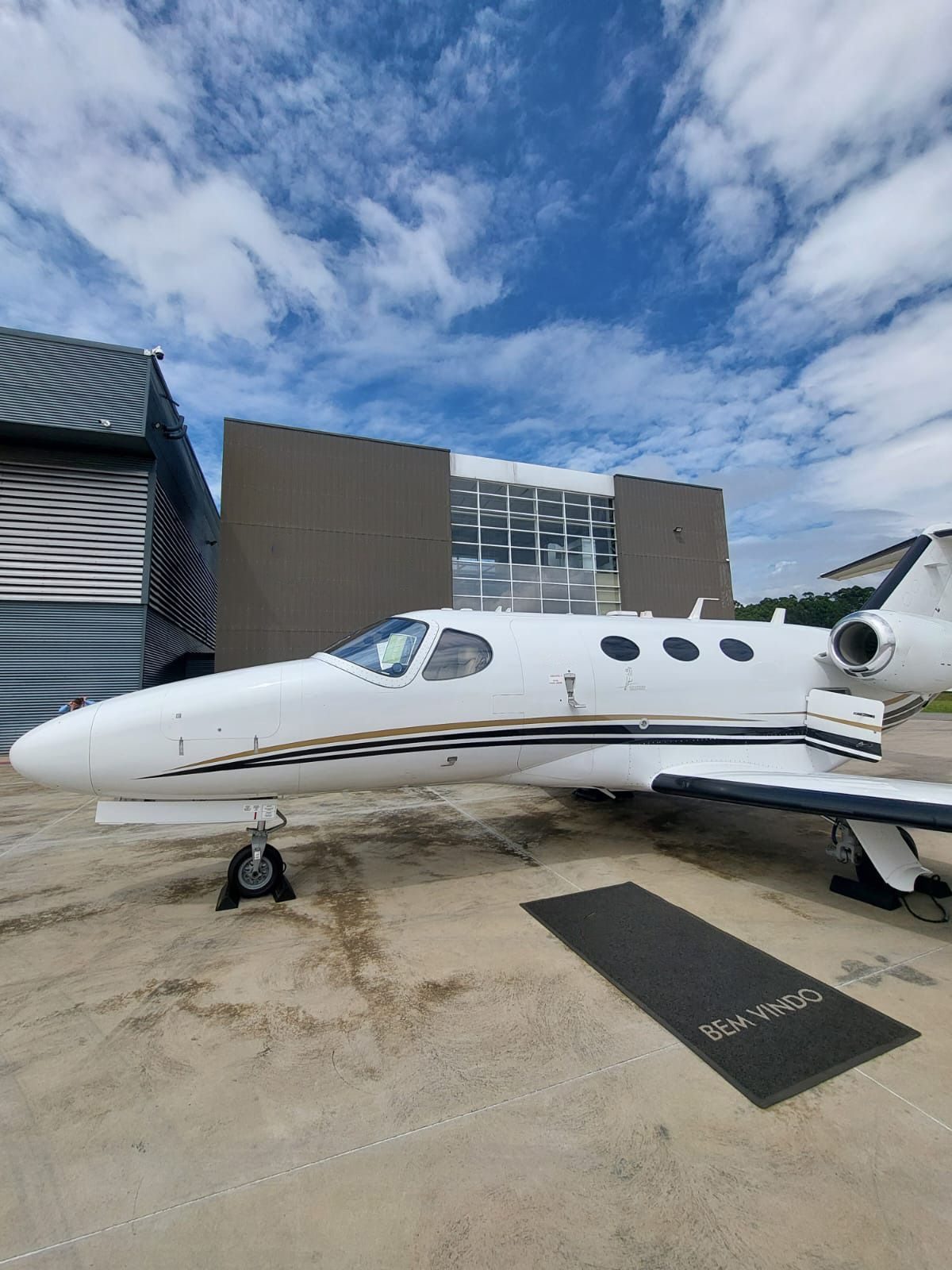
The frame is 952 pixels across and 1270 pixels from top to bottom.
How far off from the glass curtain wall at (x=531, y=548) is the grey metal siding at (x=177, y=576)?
31.8ft

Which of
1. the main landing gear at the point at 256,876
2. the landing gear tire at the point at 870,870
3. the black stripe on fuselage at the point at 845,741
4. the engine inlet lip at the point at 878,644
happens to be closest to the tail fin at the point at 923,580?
the engine inlet lip at the point at 878,644

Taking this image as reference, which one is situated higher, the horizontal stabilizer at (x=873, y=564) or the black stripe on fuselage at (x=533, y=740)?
the horizontal stabilizer at (x=873, y=564)

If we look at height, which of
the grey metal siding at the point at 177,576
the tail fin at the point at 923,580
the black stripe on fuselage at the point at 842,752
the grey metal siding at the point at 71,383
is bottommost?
the black stripe on fuselage at the point at 842,752

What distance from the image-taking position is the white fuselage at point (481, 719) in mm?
4168

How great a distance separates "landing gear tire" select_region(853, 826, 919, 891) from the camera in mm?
4645

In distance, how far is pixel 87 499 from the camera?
14.3 meters

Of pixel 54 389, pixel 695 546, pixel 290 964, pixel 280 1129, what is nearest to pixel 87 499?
pixel 54 389

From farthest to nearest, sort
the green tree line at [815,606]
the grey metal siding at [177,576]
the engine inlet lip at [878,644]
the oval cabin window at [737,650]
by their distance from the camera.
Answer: the green tree line at [815,606] < the grey metal siding at [177,576] < the oval cabin window at [737,650] < the engine inlet lip at [878,644]

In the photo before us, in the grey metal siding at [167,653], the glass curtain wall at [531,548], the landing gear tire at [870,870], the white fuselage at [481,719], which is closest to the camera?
the white fuselage at [481,719]

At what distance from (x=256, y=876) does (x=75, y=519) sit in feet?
45.3

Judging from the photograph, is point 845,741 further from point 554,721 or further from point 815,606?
point 815,606

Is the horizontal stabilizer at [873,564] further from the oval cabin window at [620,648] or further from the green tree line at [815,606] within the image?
the green tree line at [815,606]

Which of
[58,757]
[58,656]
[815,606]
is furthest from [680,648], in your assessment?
[815,606]

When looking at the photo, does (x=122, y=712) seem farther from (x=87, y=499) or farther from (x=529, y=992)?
(x=87, y=499)
